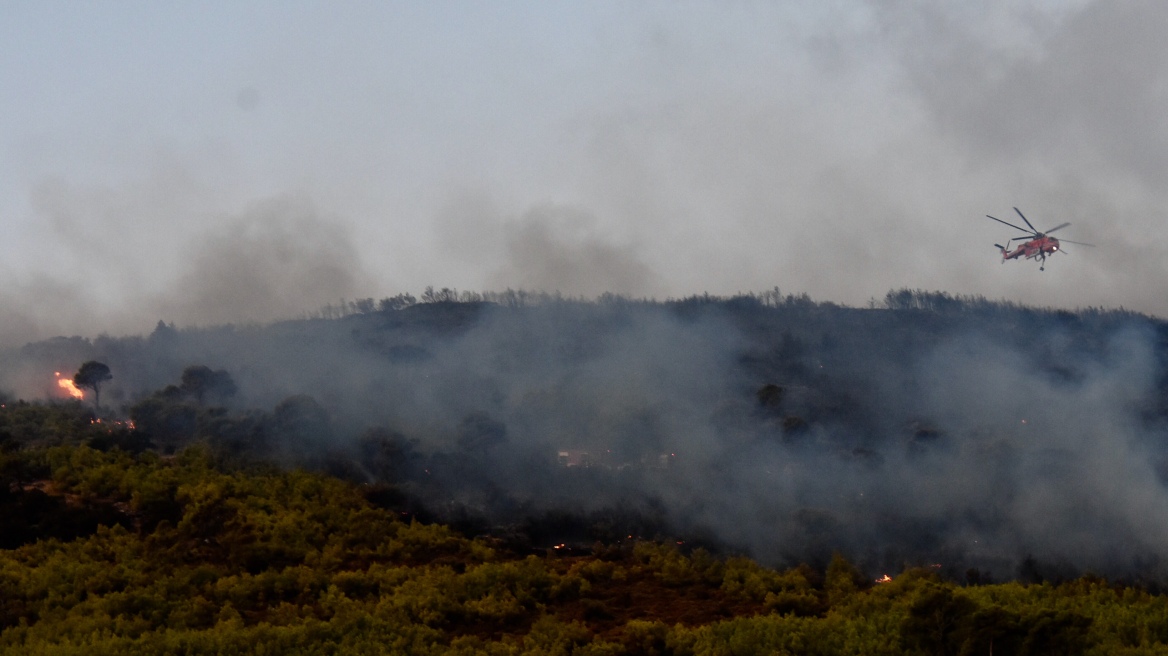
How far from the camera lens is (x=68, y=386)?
8400cm

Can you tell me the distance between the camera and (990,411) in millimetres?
75688

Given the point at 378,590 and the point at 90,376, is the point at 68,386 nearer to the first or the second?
the point at 90,376

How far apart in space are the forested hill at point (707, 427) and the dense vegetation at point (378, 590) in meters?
5.01

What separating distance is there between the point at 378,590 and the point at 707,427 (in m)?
36.6

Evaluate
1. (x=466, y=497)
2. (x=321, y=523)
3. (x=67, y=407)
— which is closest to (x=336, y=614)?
(x=321, y=523)

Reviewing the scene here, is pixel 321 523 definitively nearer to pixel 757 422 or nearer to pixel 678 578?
pixel 678 578

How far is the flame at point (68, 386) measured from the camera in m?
80.0

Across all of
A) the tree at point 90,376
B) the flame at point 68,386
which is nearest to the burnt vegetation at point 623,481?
the flame at point 68,386

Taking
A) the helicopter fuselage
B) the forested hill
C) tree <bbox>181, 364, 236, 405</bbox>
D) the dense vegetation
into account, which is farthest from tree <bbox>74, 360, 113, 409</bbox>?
the helicopter fuselage

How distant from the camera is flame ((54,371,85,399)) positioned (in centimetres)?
7999

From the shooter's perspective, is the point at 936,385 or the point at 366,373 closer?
the point at 366,373

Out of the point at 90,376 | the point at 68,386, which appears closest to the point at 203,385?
the point at 90,376

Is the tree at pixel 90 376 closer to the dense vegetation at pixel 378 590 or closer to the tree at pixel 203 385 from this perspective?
the tree at pixel 203 385

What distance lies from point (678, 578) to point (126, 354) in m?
81.2
